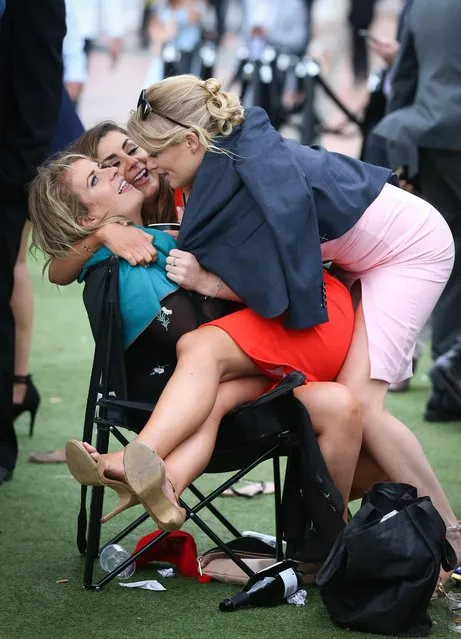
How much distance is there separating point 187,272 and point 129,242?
0.62ft

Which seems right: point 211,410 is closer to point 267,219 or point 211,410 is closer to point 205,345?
point 205,345

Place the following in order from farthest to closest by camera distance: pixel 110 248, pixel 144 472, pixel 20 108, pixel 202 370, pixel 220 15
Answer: pixel 220 15 < pixel 20 108 < pixel 110 248 < pixel 202 370 < pixel 144 472

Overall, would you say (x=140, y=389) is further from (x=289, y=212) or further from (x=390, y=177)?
(x=390, y=177)

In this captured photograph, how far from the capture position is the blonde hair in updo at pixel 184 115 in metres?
3.15

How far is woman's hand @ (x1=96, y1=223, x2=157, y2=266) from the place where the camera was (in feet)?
10.6

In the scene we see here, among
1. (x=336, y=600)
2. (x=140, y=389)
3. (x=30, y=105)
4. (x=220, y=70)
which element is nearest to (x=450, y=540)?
(x=336, y=600)

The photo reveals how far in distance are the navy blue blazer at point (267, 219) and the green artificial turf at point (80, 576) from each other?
2.48 ft

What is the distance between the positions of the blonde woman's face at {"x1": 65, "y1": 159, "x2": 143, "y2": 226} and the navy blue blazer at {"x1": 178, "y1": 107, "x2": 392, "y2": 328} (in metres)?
0.29

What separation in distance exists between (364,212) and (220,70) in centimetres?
1368

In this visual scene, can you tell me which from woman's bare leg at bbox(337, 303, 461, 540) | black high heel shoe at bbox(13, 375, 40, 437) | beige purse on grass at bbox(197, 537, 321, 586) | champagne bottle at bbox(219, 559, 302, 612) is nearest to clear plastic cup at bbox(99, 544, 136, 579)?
beige purse on grass at bbox(197, 537, 321, 586)

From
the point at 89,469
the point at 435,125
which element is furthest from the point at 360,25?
the point at 89,469

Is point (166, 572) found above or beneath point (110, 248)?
beneath

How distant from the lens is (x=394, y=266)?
131 inches

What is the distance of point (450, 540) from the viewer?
3.26 metres
